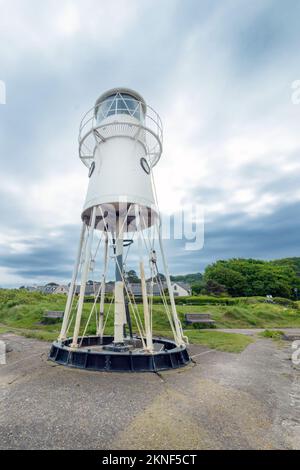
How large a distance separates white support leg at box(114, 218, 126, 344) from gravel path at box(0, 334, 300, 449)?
7.31ft

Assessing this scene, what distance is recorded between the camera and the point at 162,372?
301 inches

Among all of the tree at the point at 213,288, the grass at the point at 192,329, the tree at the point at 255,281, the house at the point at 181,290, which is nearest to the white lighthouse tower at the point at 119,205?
the grass at the point at 192,329

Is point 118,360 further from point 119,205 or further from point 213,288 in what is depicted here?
point 213,288

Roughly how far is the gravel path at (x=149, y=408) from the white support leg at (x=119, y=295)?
223cm

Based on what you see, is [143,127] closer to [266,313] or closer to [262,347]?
[262,347]

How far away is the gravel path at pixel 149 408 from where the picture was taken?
4.12 meters

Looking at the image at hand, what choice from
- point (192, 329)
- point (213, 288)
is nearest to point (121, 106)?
Answer: point (192, 329)

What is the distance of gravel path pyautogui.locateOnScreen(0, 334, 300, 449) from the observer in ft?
13.5

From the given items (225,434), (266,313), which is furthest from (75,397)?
(266,313)

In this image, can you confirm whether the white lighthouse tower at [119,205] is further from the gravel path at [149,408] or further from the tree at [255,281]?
the tree at [255,281]

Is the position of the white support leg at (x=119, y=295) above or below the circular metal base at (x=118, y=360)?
above

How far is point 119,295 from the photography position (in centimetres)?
973

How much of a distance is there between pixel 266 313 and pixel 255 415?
928 inches

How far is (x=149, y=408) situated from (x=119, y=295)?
478 cm
